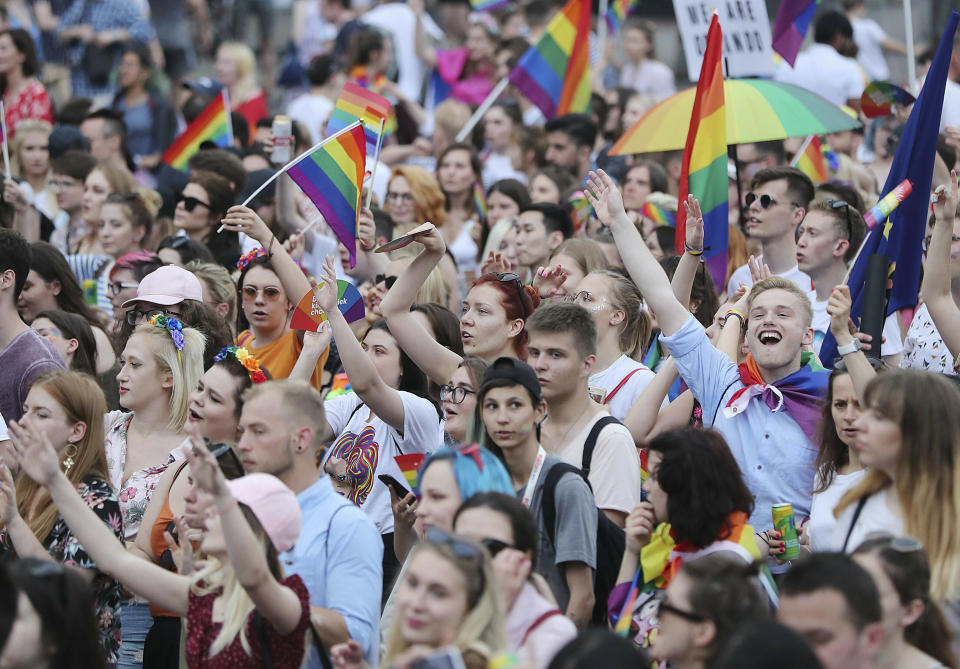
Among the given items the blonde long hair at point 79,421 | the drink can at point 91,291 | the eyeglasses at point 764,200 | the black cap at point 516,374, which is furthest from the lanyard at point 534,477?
the drink can at point 91,291

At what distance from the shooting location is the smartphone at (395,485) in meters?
5.61

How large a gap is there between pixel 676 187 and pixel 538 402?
6157 millimetres

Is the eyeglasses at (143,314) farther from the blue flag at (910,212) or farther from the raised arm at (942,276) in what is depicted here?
the raised arm at (942,276)

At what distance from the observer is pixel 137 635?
5.82 metres

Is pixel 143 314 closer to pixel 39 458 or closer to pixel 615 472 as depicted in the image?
pixel 39 458

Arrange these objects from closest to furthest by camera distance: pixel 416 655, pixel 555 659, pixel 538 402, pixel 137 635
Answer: pixel 555 659, pixel 416 655, pixel 538 402, pixel 137 635

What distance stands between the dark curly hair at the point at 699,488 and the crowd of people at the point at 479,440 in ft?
0.04

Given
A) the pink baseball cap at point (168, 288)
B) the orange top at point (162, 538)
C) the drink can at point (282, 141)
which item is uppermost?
the drink can at point (282, 141)

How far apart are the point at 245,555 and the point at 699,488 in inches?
59.9

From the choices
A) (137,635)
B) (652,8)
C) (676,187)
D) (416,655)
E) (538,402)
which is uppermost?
(652,8)

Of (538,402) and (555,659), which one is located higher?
(538,402)

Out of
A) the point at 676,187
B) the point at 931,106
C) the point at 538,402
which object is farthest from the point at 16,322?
the point at 676,187

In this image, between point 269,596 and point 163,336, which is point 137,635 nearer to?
point 163,336

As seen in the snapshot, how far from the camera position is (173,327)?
258 inches
